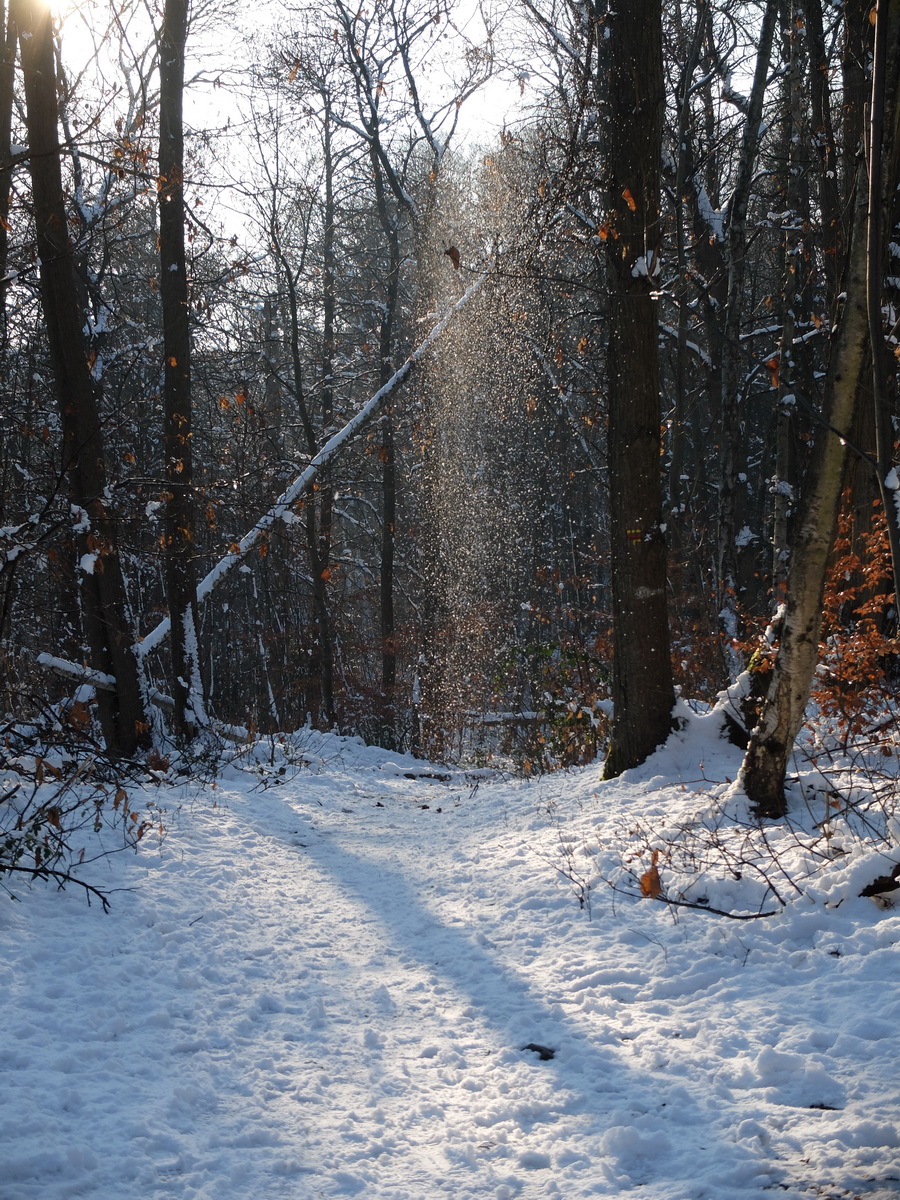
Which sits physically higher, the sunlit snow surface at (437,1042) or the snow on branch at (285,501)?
the snow on branch at (285,501)

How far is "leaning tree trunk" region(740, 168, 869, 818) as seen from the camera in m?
3.69

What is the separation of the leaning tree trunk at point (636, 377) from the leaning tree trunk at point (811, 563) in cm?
174

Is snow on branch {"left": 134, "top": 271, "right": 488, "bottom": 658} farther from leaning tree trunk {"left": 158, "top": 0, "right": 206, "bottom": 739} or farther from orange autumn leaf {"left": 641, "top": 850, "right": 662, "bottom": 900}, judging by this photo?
orange autumn leaf {"left": 641, "top": 850, "right": 662, "bottom": 900}

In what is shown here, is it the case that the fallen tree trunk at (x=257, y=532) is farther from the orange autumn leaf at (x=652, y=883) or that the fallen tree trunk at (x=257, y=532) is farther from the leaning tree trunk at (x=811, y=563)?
the orange autumn leaf at (x=652, y=883)

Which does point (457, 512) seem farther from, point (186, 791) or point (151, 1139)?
point (151, 1139)

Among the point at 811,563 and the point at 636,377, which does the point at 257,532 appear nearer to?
the point at 636,377

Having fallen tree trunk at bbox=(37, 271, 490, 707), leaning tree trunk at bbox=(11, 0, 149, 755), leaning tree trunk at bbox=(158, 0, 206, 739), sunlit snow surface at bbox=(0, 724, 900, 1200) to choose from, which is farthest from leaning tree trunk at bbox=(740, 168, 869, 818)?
leaning tree trunk at bbox=(158, 0, 206, 739)

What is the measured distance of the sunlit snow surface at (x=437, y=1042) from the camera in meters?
2.47

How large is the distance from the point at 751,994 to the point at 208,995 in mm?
2295

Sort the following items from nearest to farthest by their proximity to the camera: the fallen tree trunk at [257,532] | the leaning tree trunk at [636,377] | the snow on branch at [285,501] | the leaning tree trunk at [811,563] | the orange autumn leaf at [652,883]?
the leaning tree trunk at [811,563] < the orange autumn leaf at [652,883] < the leaning tree trunk at [636,377] < the fallen tree trunk at [257,532] < the snow on branch at [285,501]

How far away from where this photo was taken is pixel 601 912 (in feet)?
15.1

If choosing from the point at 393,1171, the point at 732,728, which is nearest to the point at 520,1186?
the point at 393,1171

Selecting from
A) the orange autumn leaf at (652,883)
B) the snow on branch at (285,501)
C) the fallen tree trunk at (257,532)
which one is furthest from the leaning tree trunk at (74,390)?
the orange autumn leaf at (652,883)

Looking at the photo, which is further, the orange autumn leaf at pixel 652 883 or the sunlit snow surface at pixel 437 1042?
the orange autumn leaf at pixel 652 883
